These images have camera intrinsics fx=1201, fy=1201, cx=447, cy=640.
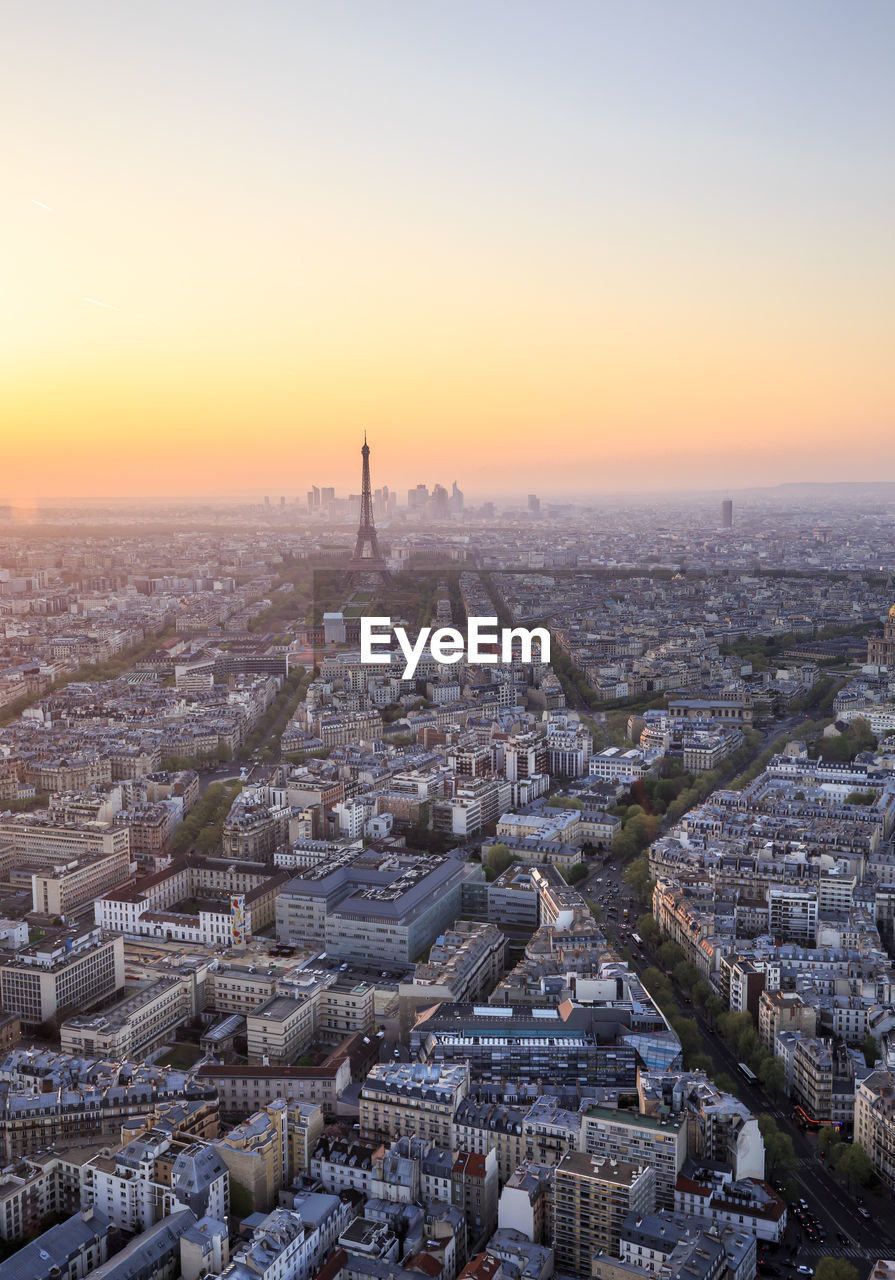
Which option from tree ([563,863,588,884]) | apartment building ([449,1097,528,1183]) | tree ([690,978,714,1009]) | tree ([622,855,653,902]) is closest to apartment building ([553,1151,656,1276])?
apartment building ([449,1097,528,1183])

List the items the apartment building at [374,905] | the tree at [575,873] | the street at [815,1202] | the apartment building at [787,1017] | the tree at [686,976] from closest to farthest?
the street at [815,1202] < the apartment building at [787,1017] < the tree at [686,976] < the apartment building at [374,905] < the tree at [575,873]

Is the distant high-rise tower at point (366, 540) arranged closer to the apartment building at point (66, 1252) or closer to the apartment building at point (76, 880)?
the apartment building at point (76, 880)

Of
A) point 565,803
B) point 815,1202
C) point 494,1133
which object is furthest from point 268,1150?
point 565,803

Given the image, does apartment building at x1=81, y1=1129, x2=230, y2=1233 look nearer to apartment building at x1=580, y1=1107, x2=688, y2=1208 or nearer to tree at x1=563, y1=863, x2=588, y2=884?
apartment building at x1=580, y1=1107, x2=688, y2=1208

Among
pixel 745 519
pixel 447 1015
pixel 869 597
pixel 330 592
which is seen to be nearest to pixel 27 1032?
pixel 447 1015

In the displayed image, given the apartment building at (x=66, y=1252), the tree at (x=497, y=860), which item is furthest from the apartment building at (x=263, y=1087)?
the tree at (x=497, y=860)

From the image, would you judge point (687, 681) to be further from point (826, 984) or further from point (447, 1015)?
point (447, 1015)

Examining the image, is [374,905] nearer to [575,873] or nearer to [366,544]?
[575,873]

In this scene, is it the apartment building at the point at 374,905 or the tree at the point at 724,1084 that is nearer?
the tree at the point at 724,1084
